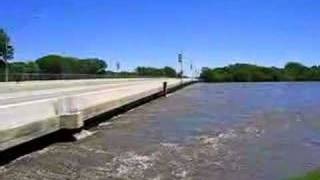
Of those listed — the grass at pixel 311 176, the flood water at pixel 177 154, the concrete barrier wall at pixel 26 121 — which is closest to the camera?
the grass at pixel 311 176

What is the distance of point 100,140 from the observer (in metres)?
25.4

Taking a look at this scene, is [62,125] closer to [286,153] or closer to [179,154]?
[179,154]

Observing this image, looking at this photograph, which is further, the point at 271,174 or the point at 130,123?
the point at 130,123

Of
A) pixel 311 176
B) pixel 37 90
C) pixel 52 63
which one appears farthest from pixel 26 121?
pixel 52 63

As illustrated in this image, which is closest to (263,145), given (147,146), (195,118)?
(147,146)

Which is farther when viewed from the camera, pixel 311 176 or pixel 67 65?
pixel 67 65

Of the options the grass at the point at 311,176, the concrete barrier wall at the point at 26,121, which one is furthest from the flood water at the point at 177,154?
the concrete barrier wall at the point at 26,121

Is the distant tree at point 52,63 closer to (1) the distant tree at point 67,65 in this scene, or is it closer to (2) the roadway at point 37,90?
(1) the distant tree at point 67,65

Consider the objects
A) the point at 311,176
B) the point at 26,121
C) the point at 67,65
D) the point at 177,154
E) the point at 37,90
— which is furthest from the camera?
the point at 67,65

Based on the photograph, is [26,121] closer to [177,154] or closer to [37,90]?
[177,154]

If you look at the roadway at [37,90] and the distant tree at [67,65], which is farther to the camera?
the distant tree at [67,65]

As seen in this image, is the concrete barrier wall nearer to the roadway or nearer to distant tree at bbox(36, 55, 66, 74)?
the roadway

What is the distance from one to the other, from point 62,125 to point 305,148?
8.72m

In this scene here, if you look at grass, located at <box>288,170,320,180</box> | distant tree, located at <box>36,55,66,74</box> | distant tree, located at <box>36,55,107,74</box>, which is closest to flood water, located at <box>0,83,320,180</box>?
grass, located at <box>288,170,320,180</box>
